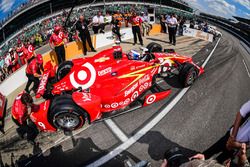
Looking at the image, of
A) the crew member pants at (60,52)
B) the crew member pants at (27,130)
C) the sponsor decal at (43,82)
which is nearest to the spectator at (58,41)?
the crew member pants at (60,52)

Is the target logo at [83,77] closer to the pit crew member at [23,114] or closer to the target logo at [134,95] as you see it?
the target logo at [134,95]

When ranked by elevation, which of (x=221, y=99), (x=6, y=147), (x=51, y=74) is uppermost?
(x=51, y=74)

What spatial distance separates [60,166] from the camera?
17.9 feet

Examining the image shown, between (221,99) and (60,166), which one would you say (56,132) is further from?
(221,99)

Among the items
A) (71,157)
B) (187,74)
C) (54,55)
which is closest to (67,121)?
(71,157)

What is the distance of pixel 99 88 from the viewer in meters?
7.23

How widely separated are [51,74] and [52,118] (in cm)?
262

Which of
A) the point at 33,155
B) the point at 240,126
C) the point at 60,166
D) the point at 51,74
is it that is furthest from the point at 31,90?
the point at 240,126

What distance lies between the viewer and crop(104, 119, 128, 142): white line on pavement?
6.26m

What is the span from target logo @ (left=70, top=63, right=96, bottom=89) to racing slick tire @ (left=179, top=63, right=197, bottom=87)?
299cm

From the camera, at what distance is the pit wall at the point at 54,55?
31.3 ft

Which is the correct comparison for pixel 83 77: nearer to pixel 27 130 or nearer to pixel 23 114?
pixel 23 114

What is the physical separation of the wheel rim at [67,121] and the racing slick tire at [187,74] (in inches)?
153

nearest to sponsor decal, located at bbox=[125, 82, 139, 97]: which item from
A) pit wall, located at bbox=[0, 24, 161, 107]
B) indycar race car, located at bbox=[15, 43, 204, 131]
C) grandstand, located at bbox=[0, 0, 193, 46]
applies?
indycar race car, located at bbox=[15, 43, 204, 131]
